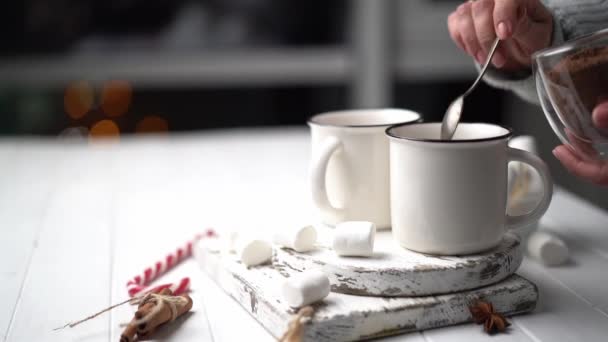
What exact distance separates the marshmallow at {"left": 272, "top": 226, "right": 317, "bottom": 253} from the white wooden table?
0.09m

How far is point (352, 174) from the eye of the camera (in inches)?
32.0

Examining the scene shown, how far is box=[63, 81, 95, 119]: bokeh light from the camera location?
2931 millimetres

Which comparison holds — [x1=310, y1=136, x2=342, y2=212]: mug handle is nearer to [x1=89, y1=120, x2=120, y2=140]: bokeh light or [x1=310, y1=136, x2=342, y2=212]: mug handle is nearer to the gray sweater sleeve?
the gray sweater sleeve

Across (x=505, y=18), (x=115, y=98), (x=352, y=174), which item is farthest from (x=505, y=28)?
(x=115, y=98)

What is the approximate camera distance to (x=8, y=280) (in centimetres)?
85

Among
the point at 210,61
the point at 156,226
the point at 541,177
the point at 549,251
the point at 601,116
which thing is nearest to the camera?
the point at 601,116

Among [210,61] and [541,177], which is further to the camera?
[210,61]

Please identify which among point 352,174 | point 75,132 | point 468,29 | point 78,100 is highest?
point 468,29

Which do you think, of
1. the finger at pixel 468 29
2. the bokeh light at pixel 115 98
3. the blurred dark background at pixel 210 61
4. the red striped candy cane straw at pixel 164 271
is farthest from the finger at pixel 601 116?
the bokeh light at pixel 115 98

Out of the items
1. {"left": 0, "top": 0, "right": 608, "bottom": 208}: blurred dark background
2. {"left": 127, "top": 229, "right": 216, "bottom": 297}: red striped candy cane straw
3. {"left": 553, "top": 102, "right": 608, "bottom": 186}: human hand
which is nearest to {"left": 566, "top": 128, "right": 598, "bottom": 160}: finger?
{"left": 553, "top": 102, "right": 608, "bottom": 186}: human hand

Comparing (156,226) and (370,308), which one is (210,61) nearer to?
(156,226)

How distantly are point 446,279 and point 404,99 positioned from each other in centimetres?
255

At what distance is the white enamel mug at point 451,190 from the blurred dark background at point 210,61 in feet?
6.87

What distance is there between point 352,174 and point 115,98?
238 cm
